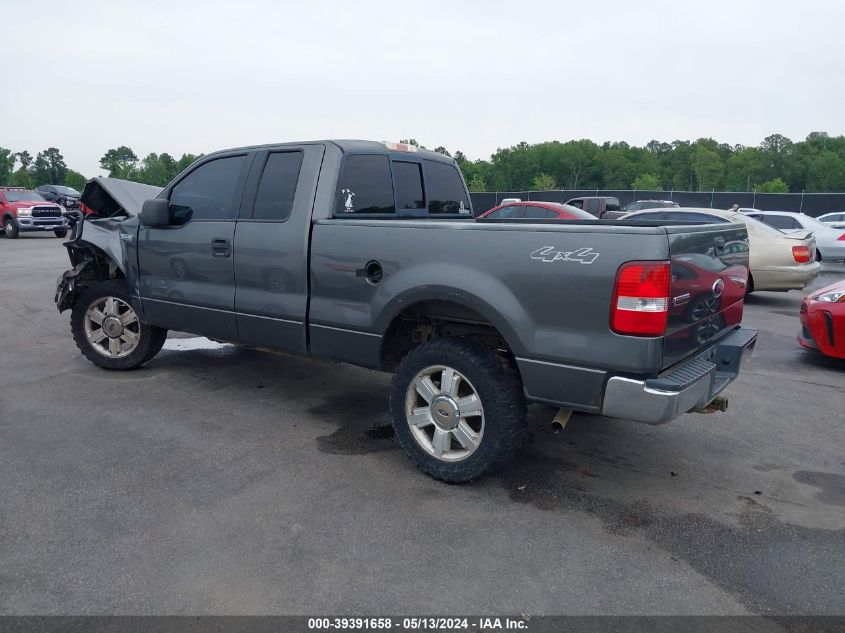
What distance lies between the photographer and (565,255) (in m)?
3.25

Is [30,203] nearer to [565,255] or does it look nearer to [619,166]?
[565,255]

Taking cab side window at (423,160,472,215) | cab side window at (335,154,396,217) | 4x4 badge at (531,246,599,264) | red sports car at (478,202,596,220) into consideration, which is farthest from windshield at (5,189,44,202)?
4x4 badge at (531,246,599,264)

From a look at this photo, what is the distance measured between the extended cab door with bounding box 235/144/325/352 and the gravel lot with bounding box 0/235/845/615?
0.74 meters

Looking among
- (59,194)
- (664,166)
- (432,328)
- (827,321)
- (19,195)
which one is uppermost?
(664,166)

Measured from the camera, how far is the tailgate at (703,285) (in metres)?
3.19

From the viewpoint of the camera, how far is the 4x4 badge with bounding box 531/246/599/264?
3170 millimetres

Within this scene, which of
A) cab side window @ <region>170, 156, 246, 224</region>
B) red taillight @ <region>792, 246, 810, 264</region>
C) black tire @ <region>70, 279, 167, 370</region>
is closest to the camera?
cab side window @ <region>170, 156, 246, 224</region>

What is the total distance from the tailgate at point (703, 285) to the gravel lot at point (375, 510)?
36.3 inches

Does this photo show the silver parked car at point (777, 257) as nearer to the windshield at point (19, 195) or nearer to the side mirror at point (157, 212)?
the side mirror at point (157, 212)

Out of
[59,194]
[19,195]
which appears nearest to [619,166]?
[59,194]

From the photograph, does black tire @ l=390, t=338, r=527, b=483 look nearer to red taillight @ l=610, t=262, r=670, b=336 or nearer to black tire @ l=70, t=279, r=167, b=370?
red taillight @ l=610, t=262, r=670, b=336

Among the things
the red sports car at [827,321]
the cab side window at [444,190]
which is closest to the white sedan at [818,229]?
the red sports car at [827,321]

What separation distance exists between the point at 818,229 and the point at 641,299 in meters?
17.0

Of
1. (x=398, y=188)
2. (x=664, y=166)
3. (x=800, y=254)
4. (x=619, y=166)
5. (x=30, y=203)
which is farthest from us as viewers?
(x=664, y=166)
